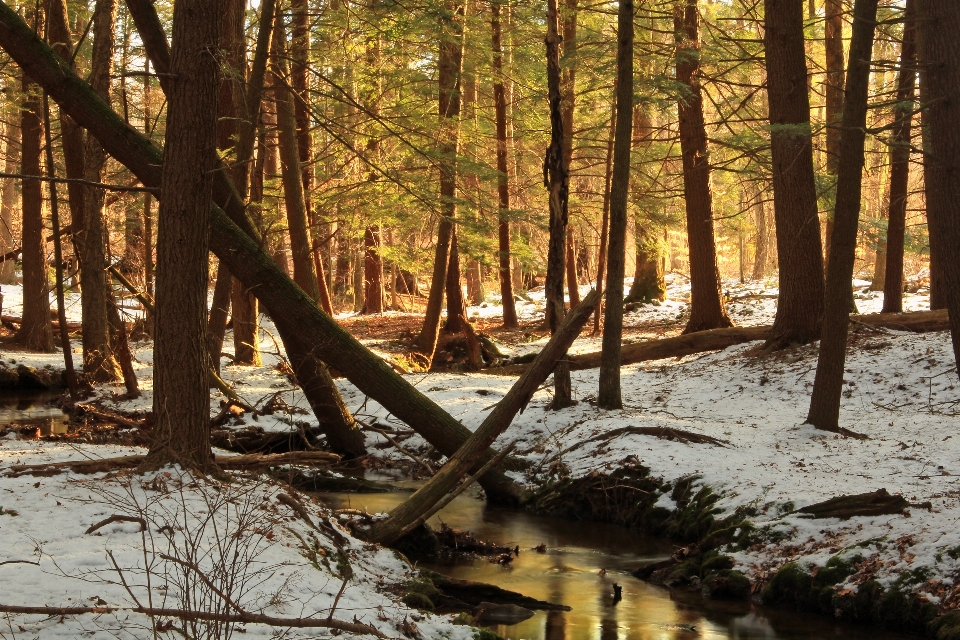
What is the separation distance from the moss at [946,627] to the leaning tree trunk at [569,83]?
30.1 ft

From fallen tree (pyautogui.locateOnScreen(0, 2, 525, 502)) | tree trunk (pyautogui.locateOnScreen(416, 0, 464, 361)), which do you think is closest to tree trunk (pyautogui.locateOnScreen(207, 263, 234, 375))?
fallen tree (pyautogui.locateOnScreen(0, 2, 525, 502))

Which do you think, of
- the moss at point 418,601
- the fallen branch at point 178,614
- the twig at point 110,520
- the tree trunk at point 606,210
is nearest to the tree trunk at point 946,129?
the moss at point 418,601

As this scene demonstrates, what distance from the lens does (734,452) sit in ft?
33.5

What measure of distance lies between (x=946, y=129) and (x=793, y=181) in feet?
26.0

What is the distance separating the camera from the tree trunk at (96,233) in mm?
12492

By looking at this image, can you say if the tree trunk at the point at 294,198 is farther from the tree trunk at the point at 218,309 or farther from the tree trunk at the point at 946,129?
the tree trunk at the point at 946,129

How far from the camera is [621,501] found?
10109mm

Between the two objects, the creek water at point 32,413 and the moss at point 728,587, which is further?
the creek water at point 32,413

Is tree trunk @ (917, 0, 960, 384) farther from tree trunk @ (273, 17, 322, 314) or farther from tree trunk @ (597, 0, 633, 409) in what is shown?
tree trunk @ (273, 17, 322, 314)

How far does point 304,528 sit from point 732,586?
3.84m

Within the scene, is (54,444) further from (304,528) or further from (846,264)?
(846,264)

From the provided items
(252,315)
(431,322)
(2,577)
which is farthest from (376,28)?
(2,577)

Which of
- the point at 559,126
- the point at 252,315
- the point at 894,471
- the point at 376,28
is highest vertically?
the point at 376,28

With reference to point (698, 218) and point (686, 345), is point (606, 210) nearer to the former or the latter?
point (698, 218)
